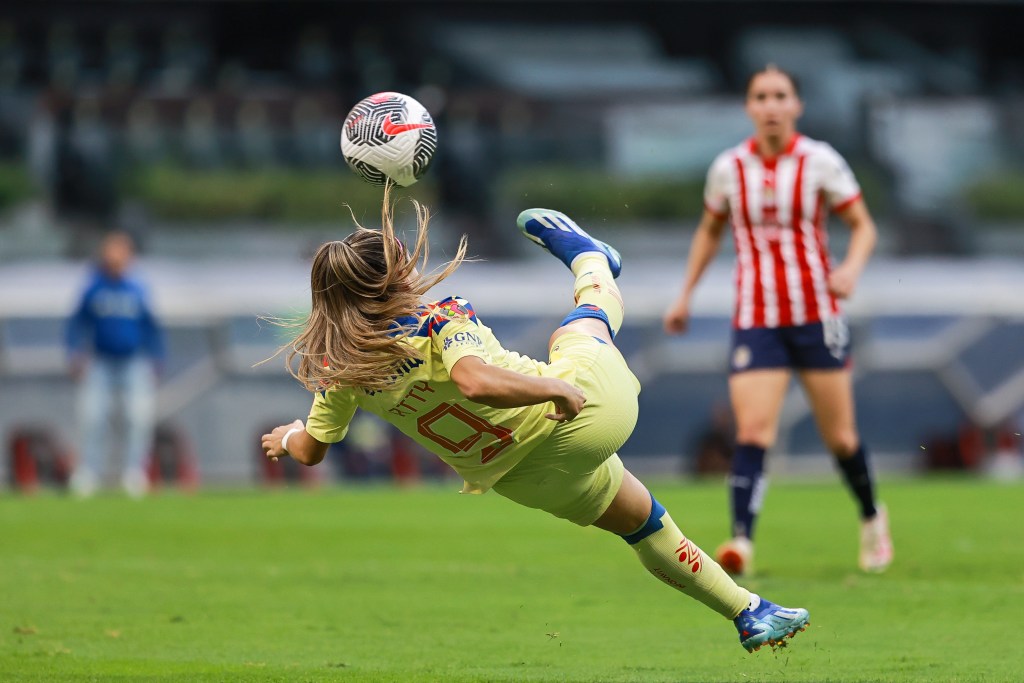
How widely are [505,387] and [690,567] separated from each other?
45.8 inches

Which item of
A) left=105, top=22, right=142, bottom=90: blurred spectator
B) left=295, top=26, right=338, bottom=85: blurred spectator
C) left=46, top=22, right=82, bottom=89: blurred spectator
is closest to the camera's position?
left=46, top=22, right=82, bottom=89: blurred spectator

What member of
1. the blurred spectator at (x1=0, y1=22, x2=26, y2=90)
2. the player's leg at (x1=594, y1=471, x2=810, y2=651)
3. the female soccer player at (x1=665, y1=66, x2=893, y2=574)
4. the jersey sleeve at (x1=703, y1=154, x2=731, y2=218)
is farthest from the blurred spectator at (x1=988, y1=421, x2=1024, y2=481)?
the blurred spectator at (x1=0, y1=22, x2=26, y2=90)

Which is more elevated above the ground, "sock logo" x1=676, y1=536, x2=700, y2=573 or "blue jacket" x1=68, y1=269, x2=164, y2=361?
"sock logo" x1=676, y1=536, x2=700, y2=573

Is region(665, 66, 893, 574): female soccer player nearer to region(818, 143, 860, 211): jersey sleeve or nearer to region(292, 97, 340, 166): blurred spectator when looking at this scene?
region(818, 143, 860, 211): jersey sleeve

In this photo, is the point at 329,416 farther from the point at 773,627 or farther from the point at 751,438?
the point at 751,438

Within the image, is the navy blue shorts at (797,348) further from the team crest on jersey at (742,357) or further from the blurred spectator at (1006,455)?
the blurred spectator at (1006,455)

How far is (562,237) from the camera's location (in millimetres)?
5555

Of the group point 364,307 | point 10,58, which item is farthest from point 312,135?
point 364,307

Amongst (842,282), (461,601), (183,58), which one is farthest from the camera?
(183,58)

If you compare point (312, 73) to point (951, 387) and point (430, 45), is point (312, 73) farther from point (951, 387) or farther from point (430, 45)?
point (951, 387)

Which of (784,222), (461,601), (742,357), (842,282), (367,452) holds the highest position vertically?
(784,222)

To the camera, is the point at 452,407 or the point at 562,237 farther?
the point at 562,237

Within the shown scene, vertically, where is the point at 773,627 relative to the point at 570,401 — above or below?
below

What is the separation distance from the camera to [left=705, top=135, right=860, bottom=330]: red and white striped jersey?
8.25 meters
